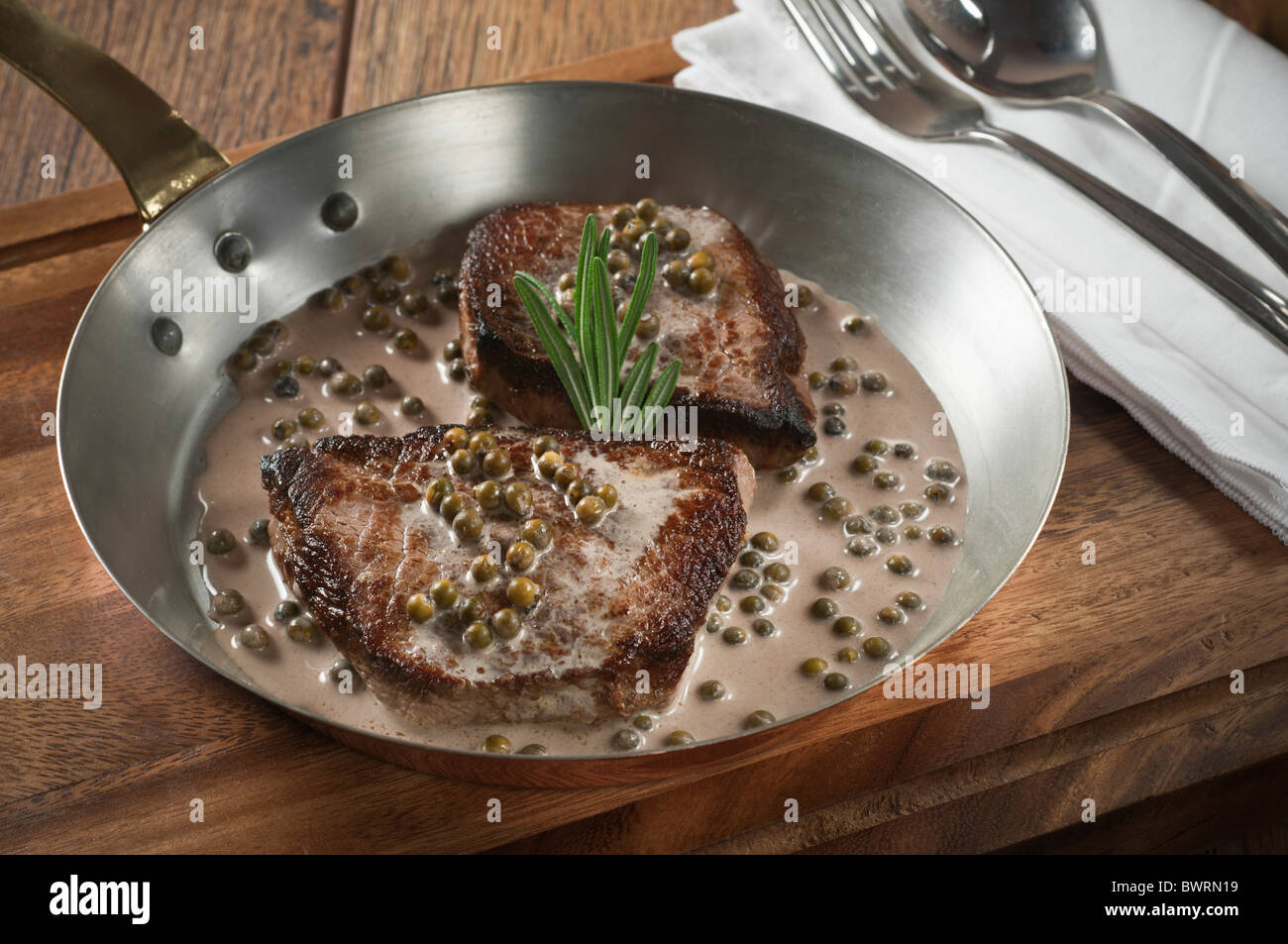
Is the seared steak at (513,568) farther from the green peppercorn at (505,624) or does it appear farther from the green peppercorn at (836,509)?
the green peppercorn at (836,509)

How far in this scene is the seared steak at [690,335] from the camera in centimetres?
207

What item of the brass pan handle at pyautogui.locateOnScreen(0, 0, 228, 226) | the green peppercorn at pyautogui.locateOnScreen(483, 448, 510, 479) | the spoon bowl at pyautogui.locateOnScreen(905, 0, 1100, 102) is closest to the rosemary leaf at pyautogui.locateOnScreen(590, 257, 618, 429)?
the green peppercorn at pyautogui.locateOnScreen(483, 448, 510, 479)

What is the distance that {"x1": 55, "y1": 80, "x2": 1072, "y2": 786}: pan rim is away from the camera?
150cm

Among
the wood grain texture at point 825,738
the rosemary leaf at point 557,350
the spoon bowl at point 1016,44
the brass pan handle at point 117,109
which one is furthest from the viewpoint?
the spoon bowl at point 1016,44

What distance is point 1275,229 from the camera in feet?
7.21

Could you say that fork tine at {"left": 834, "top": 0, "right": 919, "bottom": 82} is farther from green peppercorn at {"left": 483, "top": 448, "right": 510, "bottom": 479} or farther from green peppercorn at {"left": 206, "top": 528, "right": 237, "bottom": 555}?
green peppercorn at {"left": 206, "top": 528, "right": 237, "bottom": 555}

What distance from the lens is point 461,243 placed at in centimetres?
251

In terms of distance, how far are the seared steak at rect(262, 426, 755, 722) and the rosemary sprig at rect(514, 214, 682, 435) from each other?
0.07 meters

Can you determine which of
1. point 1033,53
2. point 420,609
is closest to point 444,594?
point 420,609

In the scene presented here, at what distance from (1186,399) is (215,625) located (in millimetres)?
1717

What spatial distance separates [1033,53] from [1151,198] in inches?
18.4

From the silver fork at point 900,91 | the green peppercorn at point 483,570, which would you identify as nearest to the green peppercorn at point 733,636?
the green peppercorn at point 483,570

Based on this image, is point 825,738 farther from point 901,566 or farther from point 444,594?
point 444,594

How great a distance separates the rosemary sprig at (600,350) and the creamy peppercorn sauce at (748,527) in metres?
0.22
